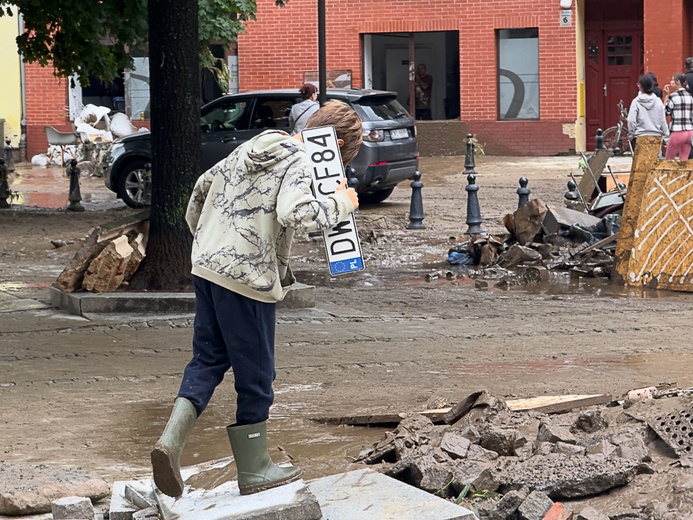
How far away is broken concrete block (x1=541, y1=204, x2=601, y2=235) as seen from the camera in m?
13.0

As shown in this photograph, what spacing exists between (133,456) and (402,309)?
4860mm

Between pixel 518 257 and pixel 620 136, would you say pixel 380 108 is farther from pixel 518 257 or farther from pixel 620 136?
pixel 620 136

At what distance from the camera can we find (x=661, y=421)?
5.43m

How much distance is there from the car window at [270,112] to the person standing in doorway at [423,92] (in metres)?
11.2

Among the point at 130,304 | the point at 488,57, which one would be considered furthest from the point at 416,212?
the point at 488,57

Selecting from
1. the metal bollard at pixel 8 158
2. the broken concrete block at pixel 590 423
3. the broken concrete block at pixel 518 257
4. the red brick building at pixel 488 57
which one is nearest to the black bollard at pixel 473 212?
the broken concrete block at pixel 518 257

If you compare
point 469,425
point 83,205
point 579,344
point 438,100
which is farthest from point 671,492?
point 438,100

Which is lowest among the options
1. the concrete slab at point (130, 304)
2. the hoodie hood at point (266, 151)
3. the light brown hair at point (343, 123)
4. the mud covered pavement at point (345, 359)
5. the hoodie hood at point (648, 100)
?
the mud covered pavement at point (345, 359)

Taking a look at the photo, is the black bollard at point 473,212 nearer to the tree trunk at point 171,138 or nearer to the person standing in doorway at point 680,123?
the person standing in doorway at point 680,123

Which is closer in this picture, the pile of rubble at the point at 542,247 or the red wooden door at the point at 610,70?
the pile of rubble at the point at 542,247

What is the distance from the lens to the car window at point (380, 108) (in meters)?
17.9

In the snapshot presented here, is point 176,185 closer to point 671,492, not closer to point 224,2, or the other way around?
point 671,492

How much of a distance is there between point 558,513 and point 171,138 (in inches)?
262

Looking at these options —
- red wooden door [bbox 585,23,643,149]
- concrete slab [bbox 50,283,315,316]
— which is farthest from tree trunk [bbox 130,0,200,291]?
red wooden door [bbox 585,23,643,149]
